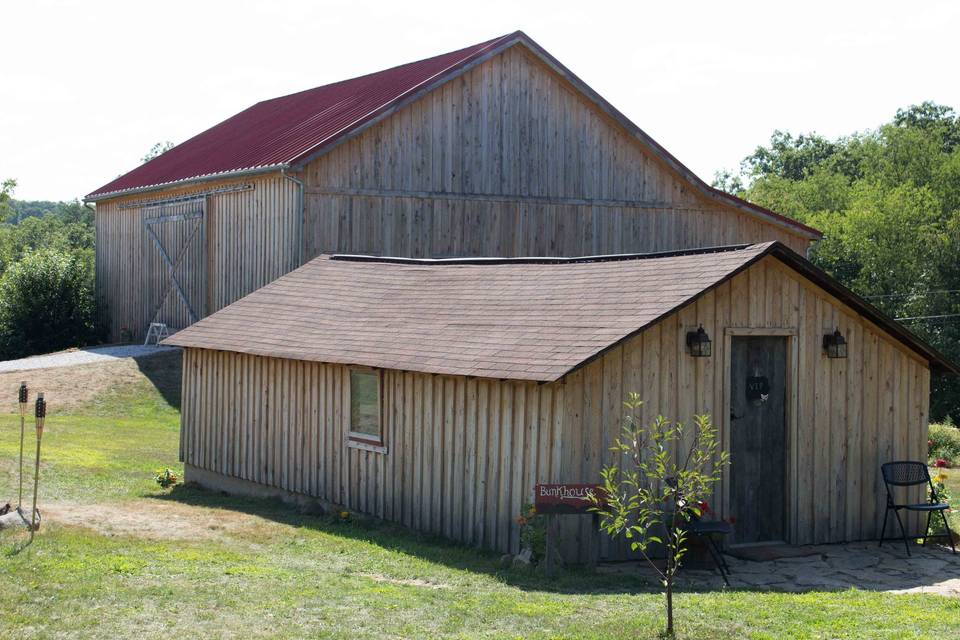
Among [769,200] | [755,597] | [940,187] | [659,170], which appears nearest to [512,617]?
[755,597]

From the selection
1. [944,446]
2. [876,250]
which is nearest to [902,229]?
[876,250]

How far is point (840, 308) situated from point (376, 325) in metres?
5.57

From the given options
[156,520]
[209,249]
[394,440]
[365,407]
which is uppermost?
[209,249]

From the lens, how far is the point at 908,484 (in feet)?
45.7

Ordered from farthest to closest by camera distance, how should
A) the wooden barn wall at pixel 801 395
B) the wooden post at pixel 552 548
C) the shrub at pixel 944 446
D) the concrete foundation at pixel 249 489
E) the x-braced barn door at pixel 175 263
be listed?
the x-braced barn door at pixel 175 263 < the shrub at pixel 944 446 < the concrete foundation at pixel 249 489 < the wooden barn wall at pixel 801 395 < the wooden post at pixel 552 548

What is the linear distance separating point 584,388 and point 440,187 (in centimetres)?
1483

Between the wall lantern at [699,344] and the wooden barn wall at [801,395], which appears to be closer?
the wooden barn wall at [801,395]

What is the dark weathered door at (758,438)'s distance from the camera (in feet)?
43.9

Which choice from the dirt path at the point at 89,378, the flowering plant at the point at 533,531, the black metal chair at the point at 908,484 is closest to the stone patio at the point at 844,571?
the black metal chair at the point at 908,484

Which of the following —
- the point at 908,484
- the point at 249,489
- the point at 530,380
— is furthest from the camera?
→ the point at 249,489

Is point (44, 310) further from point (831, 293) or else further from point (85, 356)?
point (831, 293)

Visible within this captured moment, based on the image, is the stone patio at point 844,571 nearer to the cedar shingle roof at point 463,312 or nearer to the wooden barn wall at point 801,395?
the wooden barn wall at point 801,395

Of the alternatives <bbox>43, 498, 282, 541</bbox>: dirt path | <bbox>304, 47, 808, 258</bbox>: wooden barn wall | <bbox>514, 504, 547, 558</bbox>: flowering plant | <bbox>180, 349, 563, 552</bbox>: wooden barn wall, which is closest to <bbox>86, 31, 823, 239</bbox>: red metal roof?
<bbox>304, 47, 808, 258</bbox>: wooden barn wall

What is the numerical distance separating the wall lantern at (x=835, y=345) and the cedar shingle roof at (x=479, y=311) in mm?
438
